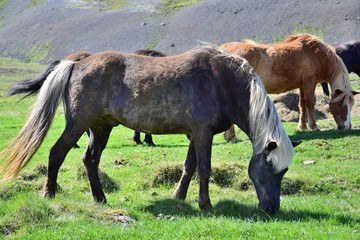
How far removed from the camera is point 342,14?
7488 cm

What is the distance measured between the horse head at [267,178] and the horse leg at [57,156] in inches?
116

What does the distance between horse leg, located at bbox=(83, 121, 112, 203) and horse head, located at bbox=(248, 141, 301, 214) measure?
2.62m

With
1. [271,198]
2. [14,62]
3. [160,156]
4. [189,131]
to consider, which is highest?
[189,131]

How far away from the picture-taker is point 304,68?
15336mm

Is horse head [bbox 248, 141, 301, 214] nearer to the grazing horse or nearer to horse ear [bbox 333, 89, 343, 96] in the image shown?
the grazing horse

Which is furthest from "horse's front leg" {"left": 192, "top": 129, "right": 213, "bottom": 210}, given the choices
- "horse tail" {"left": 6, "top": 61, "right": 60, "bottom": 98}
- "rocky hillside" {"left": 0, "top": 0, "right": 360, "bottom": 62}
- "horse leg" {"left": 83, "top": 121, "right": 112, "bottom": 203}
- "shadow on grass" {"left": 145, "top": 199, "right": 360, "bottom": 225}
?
"rocky hillside" {"left": 0, "top": 0, "right": 360, "bottom": 62}

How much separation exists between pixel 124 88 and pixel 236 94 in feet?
6.05

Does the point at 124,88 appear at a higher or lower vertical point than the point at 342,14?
higher

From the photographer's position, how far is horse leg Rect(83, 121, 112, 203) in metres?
8.54

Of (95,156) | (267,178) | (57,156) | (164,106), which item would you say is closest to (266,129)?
(267,178)

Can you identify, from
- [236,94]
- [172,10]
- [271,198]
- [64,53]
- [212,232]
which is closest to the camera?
[212,232]

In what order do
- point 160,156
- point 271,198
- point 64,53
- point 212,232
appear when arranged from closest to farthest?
point 212,232
point 271,198
point 160,156
point 64,53

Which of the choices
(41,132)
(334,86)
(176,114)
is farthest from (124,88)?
(334,86)

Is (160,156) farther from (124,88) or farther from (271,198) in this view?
(271,198)
